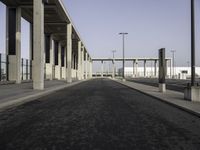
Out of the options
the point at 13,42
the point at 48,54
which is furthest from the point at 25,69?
the point at 48,54

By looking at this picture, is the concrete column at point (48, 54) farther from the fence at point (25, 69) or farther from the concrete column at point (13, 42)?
the concrete column at point (13, 42)

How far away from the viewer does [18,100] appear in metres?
17.6

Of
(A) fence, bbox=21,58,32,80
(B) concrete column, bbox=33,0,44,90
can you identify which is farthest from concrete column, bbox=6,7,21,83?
(B) concrete column, bbox=33,0,44,90

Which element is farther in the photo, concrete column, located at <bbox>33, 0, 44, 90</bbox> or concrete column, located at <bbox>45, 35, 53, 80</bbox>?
concrete column, located at <bbox>45, 35, 53, 80</bbox>

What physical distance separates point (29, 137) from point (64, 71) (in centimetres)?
8173

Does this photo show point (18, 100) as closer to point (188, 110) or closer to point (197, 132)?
point (188, 110)

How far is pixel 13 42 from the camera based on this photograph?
42219mm

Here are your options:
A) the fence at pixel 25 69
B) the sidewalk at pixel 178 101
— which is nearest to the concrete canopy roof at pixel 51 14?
the fence at pixel 25 69

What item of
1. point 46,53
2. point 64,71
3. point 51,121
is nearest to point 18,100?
point 51,121

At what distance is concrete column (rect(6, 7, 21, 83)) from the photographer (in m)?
41.5

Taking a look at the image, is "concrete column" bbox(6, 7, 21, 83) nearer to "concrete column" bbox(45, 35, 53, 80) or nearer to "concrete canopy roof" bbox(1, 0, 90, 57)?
"concrete canopy roof" bbox(1, 0, 90, 57)

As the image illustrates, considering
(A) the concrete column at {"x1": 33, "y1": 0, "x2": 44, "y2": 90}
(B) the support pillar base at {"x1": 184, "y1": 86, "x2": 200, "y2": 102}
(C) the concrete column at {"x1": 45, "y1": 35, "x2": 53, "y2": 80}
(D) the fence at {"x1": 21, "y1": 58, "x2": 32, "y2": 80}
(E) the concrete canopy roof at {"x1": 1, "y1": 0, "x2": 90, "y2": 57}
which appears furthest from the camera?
(C) the concrete column at {"x1": 45, "y1": 35, "x2": 53, "y2": 80}

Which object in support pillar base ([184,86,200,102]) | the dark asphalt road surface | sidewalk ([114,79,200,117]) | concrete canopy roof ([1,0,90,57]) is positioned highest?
concrete canopy roof ([1,0,90,57])

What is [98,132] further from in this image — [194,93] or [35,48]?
[35,48]
